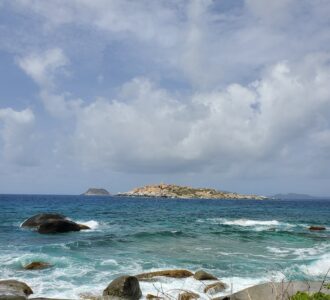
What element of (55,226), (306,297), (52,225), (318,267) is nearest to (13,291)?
(306,297)

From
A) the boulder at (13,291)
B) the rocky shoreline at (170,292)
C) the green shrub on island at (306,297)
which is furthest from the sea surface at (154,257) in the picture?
the green shrub on island at (306,297)

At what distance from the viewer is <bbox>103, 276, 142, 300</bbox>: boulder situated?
15250mm

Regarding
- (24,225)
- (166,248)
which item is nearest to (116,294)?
(166,248)

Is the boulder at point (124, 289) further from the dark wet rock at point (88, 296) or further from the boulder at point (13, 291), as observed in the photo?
the boulder at point (13, 291)

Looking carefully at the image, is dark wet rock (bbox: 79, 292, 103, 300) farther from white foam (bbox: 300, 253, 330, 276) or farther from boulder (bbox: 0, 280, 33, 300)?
white foam (bbox: 300, 253, 330, 276)

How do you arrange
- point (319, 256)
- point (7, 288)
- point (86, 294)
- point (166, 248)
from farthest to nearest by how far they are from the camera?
point (166, 248) → point (319, 256) → point (86, 294) → point (7, 288)

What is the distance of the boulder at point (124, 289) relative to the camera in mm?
15250

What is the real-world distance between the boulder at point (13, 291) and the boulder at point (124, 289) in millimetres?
3109

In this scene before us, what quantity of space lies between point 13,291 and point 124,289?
13.6ft

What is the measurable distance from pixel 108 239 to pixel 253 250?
11.8 meters

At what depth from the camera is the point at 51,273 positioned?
2003 centimetres

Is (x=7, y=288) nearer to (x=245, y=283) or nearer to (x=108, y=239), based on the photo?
(x=245, y=283)

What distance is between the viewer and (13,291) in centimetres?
1467

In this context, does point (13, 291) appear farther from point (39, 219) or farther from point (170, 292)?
point (39, 219)
